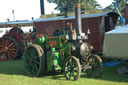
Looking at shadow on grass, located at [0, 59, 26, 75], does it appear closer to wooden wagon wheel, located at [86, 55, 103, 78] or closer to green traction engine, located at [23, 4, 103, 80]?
green traction engine, located at [23, 4, 103, 80]

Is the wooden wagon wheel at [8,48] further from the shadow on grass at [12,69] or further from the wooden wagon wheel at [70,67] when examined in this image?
the wooden wagon wheel at [70,67]

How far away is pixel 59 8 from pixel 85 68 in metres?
25.0

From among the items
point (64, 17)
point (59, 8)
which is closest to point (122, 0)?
point (59, 8)

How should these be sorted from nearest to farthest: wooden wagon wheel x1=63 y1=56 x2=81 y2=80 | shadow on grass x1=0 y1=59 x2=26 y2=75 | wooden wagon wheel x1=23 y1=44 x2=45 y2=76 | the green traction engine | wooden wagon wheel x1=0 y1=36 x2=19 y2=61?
wooden wagon wheel x1=63 y1=56 x2=81 y2=80 < the green traction engine < wooden wagon wheel x1=23 y1=44 x2=45 y2=76 < shadow on grass x1=0 y1=59 x2=26 y2=75 < wooden wagon wheel x1=0 y1=36 x2=19 y2=61

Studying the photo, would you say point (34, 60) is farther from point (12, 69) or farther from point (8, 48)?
point (8, 48)

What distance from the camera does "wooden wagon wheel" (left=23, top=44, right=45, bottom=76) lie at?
22.1 ft

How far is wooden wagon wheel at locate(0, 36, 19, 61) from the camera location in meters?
11.9

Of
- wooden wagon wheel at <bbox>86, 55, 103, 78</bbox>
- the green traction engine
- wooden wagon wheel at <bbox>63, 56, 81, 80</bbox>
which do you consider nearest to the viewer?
wooden wagon wheel at <bbox>63, 56, 81, 80</bbox>

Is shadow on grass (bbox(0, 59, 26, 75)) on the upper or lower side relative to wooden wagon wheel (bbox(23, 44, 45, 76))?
lower

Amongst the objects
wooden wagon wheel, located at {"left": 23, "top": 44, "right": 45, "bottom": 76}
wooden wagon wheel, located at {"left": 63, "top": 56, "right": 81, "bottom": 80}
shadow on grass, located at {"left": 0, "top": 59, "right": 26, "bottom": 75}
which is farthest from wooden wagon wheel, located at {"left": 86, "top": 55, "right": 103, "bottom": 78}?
shadow on grass, located at {"left": 0, "top": 59, "right": 26, "bottom": 75}

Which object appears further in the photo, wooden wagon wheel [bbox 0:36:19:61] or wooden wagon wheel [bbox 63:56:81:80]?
wooden wagon wheel [bbox 0:36:19:61]

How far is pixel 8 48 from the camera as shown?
11930mm

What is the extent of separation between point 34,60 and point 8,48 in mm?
5290

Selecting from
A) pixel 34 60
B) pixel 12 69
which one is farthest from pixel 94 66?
pixel 12 69
